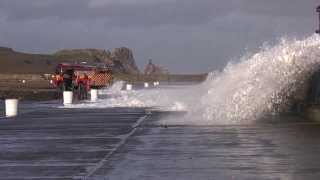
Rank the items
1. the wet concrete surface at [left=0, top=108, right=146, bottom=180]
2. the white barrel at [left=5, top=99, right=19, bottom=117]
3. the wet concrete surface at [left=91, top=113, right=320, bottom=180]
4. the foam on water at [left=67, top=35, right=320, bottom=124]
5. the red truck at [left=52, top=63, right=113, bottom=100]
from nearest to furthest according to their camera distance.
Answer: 1. the wet concrete surface at [left=91, top=113, right=320, bottom=180]
2. the wet concrete surface at [left=0, top=108, right=146, bottom=180]
3. the foam on water at [left=67, top=35, right=320, bottom=124]
4. the white barrel at [left=5, top=99, right=19, bottom=117]
5. the red truck at [left=52, top=63, right=113, bottom=100]

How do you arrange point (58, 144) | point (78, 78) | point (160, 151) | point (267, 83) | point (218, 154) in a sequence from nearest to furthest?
point (218, 154) < point (160, 151) < point (58, 144) < point (267, 83) < point (78, 78)

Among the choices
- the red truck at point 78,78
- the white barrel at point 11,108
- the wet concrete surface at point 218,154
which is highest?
the red truck at point 78,78

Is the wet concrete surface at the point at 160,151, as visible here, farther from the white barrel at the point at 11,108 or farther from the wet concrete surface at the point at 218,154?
the white barrel at the point at 11,108

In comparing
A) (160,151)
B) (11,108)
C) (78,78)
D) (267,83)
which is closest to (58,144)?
(160,151)

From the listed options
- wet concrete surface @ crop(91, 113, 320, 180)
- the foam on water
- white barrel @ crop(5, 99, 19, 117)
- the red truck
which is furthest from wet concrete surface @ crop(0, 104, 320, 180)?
the red truck

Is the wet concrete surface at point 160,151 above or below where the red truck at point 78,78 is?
below

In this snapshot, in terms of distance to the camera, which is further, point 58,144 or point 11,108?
point 11,108

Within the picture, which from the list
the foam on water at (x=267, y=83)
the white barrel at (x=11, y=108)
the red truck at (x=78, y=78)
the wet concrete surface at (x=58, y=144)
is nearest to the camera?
the wet concrete surface at (x=58, y=144)

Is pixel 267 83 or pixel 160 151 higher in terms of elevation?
pixel 267 83

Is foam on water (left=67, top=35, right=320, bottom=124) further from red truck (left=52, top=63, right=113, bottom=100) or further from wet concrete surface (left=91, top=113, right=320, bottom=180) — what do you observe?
red truck (left=52, top=63, right=113, bottom=100)

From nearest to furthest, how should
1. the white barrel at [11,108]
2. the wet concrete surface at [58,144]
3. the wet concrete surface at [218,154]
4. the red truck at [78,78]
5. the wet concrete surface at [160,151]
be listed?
the wet concrete surface at [218,154] < the wet concrete surface at [160,151] < the wet concrete surface at [58,144] < the white barrel at [11,108] < the red truck at [78,78]

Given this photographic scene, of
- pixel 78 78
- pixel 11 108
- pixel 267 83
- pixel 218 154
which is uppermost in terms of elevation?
pixel 78 78

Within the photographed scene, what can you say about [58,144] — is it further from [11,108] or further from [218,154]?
[11,108]

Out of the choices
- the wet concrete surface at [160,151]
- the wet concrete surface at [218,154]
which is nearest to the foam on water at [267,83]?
the wet concrete surface at [160,151]
